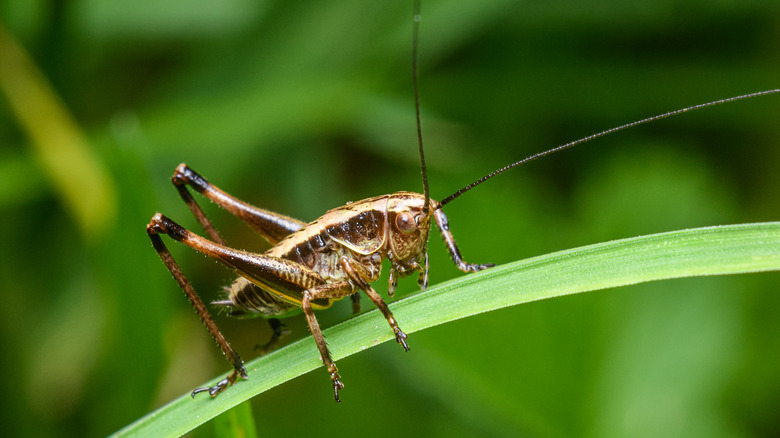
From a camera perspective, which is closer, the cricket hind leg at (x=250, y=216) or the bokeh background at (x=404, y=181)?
the cricket hind leg at (x=250, y=216)

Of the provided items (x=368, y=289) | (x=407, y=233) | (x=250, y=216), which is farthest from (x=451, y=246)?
(x=250, y=216)

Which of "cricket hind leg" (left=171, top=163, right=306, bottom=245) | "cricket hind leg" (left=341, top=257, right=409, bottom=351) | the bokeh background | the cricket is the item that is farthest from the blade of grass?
the bokeh background

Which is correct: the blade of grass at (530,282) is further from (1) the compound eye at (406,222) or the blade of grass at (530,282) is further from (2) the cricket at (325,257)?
(1) the compound eye at (406,222)

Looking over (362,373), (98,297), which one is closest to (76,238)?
(98,297)

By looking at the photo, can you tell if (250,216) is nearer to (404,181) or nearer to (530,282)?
(404,181)

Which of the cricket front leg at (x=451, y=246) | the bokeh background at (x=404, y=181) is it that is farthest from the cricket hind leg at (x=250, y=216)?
the cricket front leg at (x=451, y=246)

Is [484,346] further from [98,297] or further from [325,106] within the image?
[98,297]

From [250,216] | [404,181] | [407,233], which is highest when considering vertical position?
[250,216]
